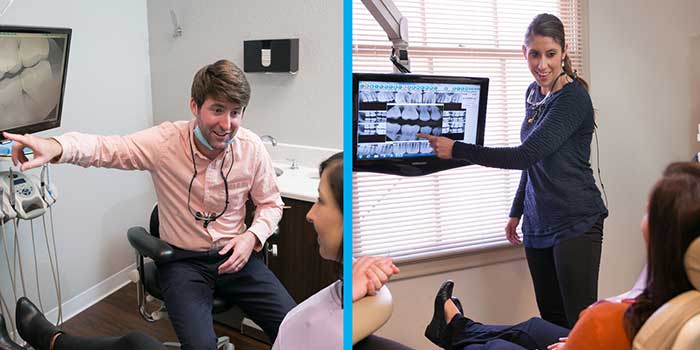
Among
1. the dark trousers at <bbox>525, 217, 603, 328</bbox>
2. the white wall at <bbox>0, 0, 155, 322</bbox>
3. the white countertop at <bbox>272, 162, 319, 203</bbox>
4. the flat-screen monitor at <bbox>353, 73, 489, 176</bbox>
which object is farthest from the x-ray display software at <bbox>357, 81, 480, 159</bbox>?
the white wall at <bbox>0, 0, 155, 322</bbox>

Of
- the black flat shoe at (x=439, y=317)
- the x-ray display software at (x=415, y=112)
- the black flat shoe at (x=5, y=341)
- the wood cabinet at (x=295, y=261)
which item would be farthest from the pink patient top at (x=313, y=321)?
the black flat shoe at (x=5, y=341)

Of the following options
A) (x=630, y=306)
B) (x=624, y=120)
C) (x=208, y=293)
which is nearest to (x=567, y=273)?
(x=630, y=306)

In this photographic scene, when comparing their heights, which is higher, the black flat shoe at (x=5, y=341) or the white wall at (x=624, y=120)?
the white wall at (x=624, y=120)

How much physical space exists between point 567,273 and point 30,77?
0.78 m

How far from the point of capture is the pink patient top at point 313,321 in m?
0.96

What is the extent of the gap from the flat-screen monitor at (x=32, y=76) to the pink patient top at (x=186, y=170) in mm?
47

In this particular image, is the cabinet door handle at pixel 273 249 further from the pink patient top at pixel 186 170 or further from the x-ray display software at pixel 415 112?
the x-ray display software at pixel 415 112

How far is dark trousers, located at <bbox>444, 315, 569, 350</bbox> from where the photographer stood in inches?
36.8

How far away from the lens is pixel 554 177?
898 millimetres

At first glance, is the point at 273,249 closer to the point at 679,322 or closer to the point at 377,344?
the point at 377,344

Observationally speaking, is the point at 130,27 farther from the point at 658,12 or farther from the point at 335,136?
the point at 658,12

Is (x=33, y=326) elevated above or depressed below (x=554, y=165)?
below

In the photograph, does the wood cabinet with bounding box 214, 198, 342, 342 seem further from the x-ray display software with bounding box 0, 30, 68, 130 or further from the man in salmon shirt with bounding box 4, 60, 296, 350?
the x-ray display software with bounding box 0, 30, 68, 130

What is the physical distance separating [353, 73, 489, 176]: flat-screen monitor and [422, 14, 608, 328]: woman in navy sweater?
0.06ft
